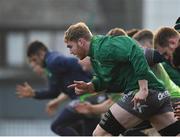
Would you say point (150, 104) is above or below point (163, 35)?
below

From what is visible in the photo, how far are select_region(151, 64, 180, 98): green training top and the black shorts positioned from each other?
433 mm

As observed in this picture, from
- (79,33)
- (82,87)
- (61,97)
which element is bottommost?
(61,97)

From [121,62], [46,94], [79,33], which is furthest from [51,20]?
[121,62]

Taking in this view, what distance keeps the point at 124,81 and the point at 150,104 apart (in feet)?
1.05

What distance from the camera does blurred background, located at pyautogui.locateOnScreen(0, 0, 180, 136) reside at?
30.6 m

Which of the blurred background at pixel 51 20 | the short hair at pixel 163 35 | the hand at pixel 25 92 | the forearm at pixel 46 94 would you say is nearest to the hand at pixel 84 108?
the forearm at pixel 46 94

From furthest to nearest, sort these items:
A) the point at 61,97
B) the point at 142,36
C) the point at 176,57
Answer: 1. the point at 61,97
2. the point at 142,36
3. the point at 176,57

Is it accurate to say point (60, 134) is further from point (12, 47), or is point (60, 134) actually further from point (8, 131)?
point (12, 47)

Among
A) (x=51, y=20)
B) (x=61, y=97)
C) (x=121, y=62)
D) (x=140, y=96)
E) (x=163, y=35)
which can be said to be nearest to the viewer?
(x=140, y=96)

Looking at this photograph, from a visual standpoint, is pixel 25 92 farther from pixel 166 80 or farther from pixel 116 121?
pixel 116 121

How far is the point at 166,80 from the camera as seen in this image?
9188 mm

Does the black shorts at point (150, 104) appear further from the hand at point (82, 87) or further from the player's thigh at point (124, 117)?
the hand at point (82, 87)

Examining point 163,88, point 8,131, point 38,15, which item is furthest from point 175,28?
point 38,15

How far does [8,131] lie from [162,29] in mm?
14115
